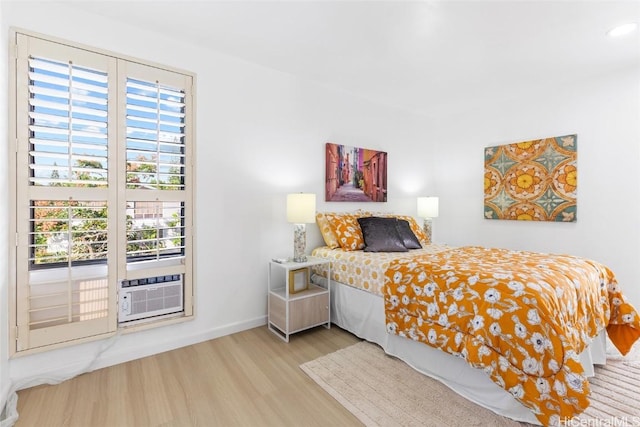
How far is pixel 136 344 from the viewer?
90.3 inches

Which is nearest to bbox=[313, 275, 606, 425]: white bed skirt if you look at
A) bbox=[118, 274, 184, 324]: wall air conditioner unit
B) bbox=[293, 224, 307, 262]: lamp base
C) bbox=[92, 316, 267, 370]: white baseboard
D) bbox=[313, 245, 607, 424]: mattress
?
bbox=[313, 245, 607, 424]: mattress

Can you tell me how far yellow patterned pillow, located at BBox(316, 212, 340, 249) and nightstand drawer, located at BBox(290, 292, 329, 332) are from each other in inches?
21.8

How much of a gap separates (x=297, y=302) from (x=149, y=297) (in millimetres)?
1196

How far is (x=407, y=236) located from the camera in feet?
10.7

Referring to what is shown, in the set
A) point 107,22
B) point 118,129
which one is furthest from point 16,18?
point 118,129

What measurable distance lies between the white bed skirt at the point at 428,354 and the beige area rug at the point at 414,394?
0.05 meters

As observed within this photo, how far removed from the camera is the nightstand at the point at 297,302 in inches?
101

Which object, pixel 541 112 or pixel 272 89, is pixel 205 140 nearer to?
pixel 272 89

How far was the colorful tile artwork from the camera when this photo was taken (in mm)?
3309

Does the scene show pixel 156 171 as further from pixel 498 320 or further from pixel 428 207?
pixel 428 207

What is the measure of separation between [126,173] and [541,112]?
442 centimetres

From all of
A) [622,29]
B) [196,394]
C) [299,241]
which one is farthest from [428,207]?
[196,394]

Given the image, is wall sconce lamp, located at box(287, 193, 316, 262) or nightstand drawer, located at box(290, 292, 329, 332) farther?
wall sconce lamp, located at box(287, 193, 316, 262)

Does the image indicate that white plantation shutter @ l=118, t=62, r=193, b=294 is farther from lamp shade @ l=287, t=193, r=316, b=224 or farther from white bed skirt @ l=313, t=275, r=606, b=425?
white bed skirt @ l=313, t=275, r=606, b=425
